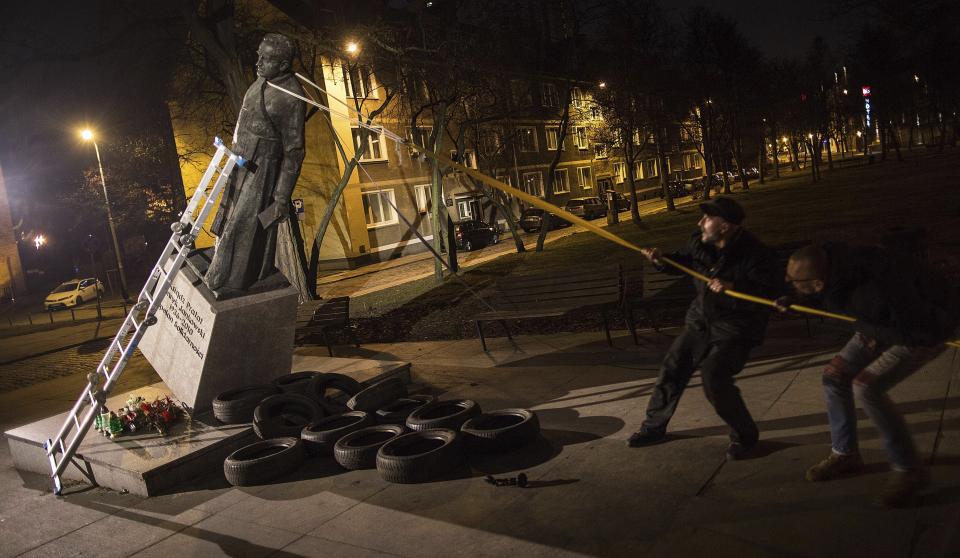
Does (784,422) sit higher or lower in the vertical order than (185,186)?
lower

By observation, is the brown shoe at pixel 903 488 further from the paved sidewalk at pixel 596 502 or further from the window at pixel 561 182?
the window at pixel 561 182

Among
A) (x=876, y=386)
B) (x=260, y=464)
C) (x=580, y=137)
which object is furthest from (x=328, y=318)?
(x=580, y=137)

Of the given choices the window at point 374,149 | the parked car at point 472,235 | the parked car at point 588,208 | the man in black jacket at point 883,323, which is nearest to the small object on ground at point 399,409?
the man in black jacket at point 883,323

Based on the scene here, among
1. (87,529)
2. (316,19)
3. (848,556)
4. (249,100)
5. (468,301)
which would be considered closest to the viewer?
(848,556)

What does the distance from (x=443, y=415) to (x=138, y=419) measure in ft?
10.6

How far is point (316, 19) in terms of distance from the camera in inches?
928

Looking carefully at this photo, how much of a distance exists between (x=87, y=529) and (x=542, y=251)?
69.6 ft

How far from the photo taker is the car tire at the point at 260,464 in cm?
618

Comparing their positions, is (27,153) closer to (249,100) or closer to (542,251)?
(542,251)

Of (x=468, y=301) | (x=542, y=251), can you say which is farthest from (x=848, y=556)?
(x=542, y=251)

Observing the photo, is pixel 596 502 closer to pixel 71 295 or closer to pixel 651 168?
pixel 71 295

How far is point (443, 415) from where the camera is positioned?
23.0 feet

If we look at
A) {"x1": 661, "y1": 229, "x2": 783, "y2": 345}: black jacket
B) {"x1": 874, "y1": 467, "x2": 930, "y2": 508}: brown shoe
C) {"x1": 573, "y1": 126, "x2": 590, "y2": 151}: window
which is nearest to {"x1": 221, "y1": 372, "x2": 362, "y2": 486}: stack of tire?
{"x1": 661, "y1": 229, "x2": 783, "y2": 345}: black jacket

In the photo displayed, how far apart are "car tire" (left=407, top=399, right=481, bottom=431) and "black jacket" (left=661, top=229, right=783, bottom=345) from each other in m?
2.48
